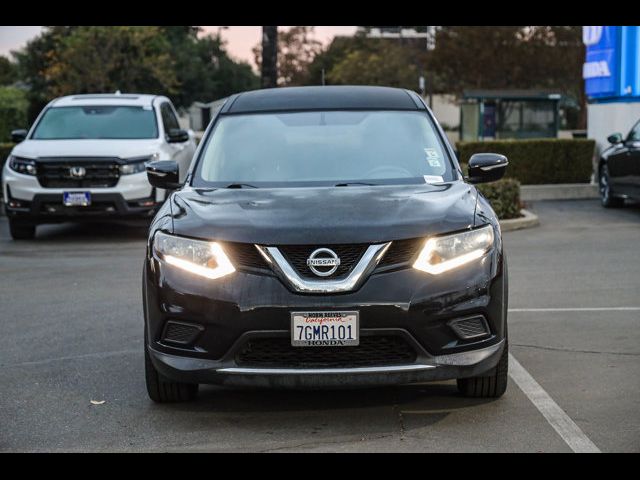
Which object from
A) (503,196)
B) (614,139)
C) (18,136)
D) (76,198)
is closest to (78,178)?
(76,198)

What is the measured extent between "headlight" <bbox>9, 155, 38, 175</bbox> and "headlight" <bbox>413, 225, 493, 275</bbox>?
10.1 m

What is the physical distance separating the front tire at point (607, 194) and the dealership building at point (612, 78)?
4301mm

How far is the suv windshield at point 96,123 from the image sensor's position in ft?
52.7

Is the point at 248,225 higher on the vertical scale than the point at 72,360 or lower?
higher

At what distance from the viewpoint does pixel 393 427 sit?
5.89 metres

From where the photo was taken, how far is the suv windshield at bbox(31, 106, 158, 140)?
1608cm

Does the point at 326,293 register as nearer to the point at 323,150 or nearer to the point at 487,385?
the point at 487,385

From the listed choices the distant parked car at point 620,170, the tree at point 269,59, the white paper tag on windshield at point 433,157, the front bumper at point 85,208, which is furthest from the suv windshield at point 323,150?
the tree at point 269,59

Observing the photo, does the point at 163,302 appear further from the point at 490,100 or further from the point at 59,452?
the point at 490,100

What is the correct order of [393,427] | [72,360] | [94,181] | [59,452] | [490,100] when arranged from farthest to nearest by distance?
[490,100]
[94,181]
[72,360]
[393,427]
[59,452]

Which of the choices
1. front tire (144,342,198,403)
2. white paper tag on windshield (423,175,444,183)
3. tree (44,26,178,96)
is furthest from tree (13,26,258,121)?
front tire (144,342,198,403)
